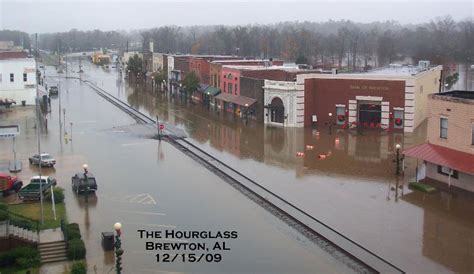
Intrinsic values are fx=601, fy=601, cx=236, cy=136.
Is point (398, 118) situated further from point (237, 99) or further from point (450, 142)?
point (450, 142)

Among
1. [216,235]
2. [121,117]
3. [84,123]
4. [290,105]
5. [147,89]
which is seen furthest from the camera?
[147,89]

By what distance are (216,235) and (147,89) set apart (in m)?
52.7

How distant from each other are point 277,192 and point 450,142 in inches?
282

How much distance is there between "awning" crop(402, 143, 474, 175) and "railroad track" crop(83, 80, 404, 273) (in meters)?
6.35

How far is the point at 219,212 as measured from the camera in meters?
20.5

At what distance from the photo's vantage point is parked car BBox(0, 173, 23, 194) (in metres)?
22.6

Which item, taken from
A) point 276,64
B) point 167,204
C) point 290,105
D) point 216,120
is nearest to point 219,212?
point 167,204

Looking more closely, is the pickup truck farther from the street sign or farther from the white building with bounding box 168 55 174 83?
the white building with bounding box 168 55 174 83

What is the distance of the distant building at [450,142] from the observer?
22766 millimetres

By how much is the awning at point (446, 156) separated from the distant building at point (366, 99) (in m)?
12.2

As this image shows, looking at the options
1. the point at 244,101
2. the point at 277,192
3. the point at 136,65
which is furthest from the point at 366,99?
the point at 136,65

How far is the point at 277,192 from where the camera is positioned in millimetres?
23016

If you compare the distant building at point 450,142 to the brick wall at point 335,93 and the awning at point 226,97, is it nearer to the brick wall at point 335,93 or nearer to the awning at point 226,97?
the brick wall at point 335,93

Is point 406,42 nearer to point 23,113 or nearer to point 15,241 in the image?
point 23,113
